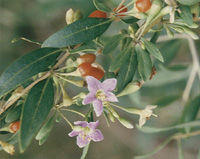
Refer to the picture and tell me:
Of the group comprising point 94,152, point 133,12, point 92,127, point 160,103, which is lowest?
point 94,152

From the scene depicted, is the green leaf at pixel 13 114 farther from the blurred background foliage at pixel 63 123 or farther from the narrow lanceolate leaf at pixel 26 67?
the blurred background foliage at pixel 63 123

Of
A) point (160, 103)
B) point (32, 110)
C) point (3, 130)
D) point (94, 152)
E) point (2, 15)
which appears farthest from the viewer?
point (94, 152)

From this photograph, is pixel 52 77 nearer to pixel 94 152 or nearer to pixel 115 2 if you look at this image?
pixel 115 2

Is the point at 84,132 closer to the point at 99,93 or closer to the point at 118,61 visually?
the point at 99,93

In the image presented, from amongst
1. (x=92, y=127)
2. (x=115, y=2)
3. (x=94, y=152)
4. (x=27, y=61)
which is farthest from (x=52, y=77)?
(x=94, y=152)

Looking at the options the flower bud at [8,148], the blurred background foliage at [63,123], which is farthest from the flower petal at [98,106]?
the blurred background foliage at [63,123]
